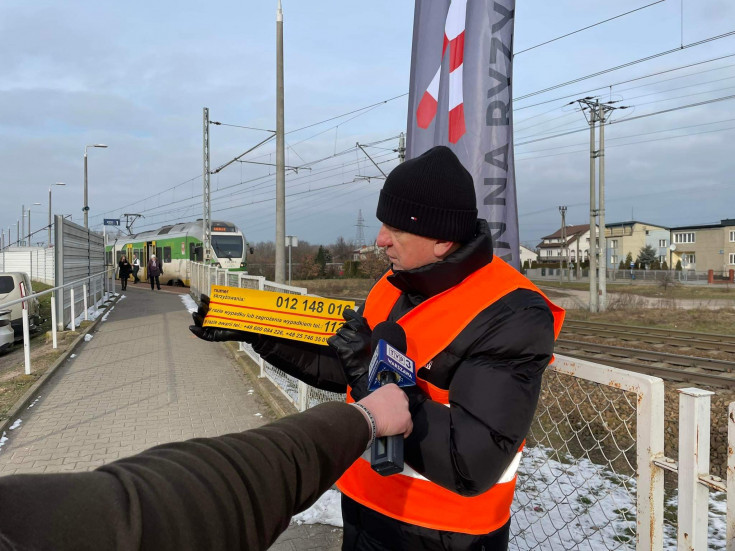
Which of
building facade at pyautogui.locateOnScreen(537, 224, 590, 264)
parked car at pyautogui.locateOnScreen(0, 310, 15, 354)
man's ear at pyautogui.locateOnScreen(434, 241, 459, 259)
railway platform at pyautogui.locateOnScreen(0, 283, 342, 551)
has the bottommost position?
railway platform at pyautogui.locateOnScreen(0, 283, 342, 551)

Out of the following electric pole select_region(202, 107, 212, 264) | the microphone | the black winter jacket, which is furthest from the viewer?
electric pole select_region(202, 107, 212, 264)

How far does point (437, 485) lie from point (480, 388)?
0.43 meters

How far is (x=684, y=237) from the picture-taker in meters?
70.0

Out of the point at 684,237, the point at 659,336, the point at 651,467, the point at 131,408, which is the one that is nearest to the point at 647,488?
the point at 651,467

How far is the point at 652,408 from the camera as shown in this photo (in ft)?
6.06

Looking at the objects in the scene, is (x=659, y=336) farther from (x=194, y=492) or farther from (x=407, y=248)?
(x=194, y=492)

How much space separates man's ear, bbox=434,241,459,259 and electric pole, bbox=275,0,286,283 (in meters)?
9.38

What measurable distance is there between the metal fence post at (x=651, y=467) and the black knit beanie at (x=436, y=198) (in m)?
0.89

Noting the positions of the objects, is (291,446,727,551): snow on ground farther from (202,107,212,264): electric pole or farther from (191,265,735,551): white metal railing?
(202,107,212,264): electric pole

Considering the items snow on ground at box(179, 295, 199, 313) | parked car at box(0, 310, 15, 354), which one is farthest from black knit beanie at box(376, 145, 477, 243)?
snow on ground at box(179, 295, 199, 313)

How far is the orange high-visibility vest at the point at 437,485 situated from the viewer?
1624mm

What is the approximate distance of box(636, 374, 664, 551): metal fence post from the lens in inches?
72.8

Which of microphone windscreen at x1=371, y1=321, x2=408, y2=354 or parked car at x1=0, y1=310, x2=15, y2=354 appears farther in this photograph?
parked car at x1=0, y1=310, x2=15, y2=354

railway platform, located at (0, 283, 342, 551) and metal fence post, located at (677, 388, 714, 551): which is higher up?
metal fence post, located at (677, 388, 714, 551)
